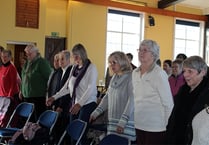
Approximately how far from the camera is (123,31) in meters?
10.8

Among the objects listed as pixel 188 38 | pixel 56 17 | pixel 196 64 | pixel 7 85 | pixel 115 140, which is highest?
pixel 56 17

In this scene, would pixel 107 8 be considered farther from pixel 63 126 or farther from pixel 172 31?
pixel 63 126

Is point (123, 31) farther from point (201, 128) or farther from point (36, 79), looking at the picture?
point (201, 128)

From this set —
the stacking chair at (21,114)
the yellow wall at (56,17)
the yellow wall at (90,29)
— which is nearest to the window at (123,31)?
the yellow wall at (90,29)

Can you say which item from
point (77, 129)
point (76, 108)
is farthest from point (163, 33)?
point (77, 129)

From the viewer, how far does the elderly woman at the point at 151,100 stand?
2.80 m

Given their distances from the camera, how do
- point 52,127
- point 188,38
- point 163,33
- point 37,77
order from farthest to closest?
point 188,38, point 163,33, point 37,77, point 52,127

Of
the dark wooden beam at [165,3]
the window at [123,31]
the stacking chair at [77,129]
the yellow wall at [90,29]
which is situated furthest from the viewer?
the dark wooden beam at [165,3]

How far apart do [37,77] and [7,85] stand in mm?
772

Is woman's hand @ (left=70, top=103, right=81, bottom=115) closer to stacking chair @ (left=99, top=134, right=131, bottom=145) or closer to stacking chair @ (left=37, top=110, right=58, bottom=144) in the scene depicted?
stacking chair @ (left=37, top=110, right=58, bottom=144)

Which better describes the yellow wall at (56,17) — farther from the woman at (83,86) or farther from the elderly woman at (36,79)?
the woman at (83,86)

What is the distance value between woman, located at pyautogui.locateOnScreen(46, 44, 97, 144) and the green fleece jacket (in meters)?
0.94

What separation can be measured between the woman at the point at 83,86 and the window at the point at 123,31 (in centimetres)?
635

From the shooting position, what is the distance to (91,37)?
9719mm
